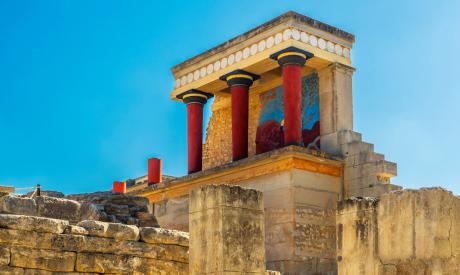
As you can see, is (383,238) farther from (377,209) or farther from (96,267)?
(96,267)

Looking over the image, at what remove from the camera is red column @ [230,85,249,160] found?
766 inches

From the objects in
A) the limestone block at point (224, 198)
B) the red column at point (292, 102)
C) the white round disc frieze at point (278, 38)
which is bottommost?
the limestone block at point (224, 198)

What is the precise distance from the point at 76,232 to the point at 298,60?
10807 mm

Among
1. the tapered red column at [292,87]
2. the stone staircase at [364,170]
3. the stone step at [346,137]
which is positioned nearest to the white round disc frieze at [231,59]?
the tapered red column at [292,87]

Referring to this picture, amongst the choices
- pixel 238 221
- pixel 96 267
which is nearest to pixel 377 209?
pixel 238 221

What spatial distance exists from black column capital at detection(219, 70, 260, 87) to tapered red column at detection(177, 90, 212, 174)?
181cm

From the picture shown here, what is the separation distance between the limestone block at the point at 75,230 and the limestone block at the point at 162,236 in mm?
812

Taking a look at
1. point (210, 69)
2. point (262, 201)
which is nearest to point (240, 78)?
point (210, 69)

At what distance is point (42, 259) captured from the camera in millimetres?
8188

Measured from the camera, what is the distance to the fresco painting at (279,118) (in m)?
19.4

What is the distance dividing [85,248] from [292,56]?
10770 millimetres

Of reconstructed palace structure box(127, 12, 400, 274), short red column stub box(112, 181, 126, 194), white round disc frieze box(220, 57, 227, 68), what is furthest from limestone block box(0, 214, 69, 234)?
short red column stub box(112, 181, 126, 194)

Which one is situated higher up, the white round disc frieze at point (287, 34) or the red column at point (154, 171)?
the white round disc frieze at point (287, 34)

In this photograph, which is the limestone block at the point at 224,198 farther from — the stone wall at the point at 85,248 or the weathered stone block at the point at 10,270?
the weathered stone block at the point at 10,270
